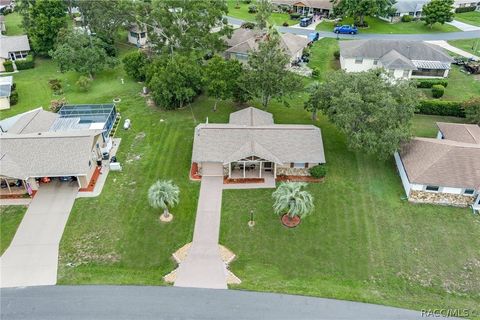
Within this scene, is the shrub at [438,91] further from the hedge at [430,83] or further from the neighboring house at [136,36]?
the neighboring house at [136,36]

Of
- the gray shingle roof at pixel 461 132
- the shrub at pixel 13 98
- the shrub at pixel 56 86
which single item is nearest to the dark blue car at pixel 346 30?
the gray shingle roof at pixel 461 132

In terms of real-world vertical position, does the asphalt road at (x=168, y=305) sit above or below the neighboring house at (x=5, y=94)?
below

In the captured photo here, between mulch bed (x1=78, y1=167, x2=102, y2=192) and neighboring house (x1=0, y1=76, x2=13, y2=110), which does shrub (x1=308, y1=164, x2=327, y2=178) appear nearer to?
mulch bed (x1=78, y1=167, x2=102, y2=192)

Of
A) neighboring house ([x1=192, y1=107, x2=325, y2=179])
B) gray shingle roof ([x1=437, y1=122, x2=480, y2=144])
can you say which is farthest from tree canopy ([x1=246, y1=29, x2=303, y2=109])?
gray shingle roof ([x1=437, y1=122, x2=480, y2=144])

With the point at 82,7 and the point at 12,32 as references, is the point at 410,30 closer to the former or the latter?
the point at 82,7

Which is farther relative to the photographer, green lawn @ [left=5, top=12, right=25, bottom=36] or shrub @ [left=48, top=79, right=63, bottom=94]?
green lawn @ [left=5, top=12, right=25, bottom=36]

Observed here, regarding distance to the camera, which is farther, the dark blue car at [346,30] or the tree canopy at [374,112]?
the dark blue car at [346,30]

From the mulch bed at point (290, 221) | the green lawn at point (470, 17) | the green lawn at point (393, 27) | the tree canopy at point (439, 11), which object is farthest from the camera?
the green lawn at point (470, 17)

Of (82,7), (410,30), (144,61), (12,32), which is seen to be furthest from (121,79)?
(410,30)

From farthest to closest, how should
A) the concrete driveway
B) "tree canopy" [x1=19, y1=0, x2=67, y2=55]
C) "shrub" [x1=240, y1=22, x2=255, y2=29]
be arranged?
"shrub" [x1=240, y1=22, x2=255, y2=29] → "tree canopy" [x1=19, y1=0, x2=67, y2=55] → the concrete driveway
